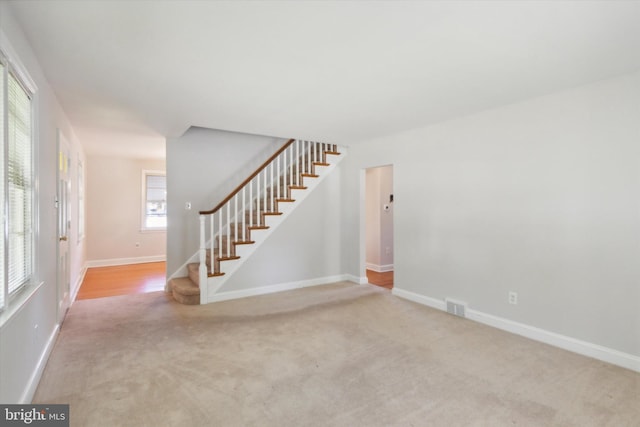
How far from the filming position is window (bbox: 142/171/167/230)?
298 inches

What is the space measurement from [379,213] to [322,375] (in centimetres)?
445

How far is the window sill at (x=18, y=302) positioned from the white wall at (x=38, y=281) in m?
0.02

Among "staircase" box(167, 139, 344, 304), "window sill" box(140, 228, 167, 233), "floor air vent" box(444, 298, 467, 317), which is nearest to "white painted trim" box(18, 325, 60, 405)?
"staircase" box(167, 139, 344, 304)

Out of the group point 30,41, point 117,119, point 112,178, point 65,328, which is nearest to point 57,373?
point 65,328

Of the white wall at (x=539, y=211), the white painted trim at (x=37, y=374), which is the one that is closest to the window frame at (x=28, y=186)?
the white painted trim at (x=37, y=374)

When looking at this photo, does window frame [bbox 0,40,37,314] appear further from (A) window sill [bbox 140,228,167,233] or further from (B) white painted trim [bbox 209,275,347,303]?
(A) window sill [bbox 140,228,167,233]

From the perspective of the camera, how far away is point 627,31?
1984 mm

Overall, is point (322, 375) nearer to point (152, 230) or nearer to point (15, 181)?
point (15, 181)

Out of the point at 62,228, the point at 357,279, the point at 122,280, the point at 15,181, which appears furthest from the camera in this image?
the point at 122,280

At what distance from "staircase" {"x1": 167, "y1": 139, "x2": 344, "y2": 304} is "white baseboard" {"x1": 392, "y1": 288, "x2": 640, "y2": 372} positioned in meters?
2.70

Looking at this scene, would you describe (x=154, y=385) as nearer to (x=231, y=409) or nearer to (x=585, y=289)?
(x=231, y=409)

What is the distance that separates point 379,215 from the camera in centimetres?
Result: 659

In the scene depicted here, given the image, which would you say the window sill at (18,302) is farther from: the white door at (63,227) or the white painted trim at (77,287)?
the white painted trim at (77,287)

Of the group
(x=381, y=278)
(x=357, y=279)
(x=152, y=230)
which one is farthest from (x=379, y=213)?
(x=152, y=230)
